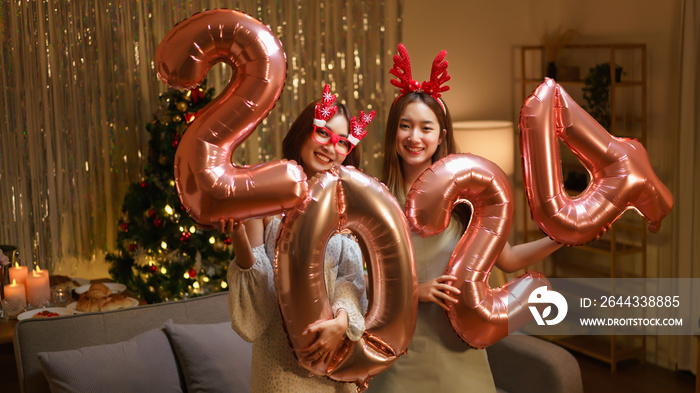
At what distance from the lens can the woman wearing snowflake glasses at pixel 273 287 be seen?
1420mm

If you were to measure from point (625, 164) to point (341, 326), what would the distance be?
73 centimetres

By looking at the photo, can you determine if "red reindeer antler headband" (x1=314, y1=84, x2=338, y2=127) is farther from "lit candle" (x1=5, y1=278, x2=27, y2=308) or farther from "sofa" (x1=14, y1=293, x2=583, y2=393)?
"lit candle" (x1=5, y1=278, x2=27, y2=308)

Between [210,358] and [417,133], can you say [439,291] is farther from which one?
[210,358]

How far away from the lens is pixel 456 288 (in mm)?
1469

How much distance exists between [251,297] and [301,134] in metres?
0.37

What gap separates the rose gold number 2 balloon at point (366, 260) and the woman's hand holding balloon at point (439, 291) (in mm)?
115

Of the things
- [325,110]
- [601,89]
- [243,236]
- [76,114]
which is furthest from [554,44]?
[243,236]

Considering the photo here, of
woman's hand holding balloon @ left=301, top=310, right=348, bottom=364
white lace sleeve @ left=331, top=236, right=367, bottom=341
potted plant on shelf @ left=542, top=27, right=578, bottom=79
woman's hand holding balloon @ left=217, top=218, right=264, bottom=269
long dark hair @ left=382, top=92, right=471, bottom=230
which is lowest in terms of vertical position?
woman's hand holding balloon @ left=301, top=310, right=348, bottom=364

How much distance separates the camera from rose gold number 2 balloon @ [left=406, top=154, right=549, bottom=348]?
1435 mm

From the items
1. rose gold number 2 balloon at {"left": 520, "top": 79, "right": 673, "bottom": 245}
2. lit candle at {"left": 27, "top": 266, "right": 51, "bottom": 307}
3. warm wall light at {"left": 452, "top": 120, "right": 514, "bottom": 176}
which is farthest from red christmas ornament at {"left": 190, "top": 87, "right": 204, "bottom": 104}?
rose gold number 2 balloon at {"left": 520, "top": 79, "right": 673, "bottom": 245}

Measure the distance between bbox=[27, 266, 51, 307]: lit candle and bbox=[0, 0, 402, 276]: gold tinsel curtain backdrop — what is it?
869 millimetres

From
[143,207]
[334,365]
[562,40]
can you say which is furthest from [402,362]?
[562,40]

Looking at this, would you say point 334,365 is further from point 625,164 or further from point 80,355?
point 80,355

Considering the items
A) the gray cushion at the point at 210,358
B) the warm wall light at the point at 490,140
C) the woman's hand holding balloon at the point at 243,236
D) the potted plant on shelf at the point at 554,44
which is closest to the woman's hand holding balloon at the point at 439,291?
the woman's hand holding balloon at the point at 243,236
